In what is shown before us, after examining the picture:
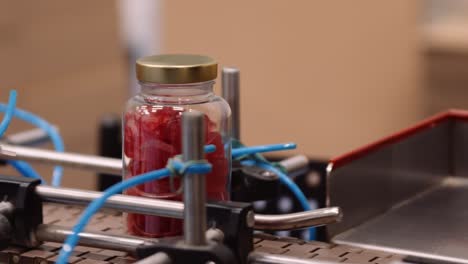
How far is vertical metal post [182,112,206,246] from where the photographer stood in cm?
66

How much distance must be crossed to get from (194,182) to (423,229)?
32 centimetres

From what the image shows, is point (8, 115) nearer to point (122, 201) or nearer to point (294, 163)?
point (122, 201)

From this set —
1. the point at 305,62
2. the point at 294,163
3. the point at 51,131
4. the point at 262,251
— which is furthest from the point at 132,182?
the point at 305,62

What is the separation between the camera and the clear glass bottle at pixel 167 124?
0.76 metres

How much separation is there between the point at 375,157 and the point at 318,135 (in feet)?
6.88

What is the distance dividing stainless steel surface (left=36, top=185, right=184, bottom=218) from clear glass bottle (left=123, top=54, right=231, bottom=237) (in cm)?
2

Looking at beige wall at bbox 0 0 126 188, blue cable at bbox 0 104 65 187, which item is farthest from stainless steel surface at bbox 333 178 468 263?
beige wall at bbox 0 0 126 188

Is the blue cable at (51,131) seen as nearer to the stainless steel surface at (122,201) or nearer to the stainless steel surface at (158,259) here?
the stainless steel surface at (122,201)

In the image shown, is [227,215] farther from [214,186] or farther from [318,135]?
[318,135]

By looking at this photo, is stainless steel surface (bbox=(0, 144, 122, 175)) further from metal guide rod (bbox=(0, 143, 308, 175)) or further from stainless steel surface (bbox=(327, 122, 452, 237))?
stainless steel surface (bbox=(327, 122, 452, 237))

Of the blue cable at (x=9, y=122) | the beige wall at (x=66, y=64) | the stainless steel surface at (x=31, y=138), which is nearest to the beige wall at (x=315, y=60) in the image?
the beige wall at (x=66, y=64)

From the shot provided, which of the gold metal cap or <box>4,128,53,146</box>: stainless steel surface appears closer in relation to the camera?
the gold metal cap

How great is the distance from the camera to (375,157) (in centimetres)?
96

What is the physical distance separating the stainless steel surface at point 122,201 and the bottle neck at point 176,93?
0.28 ft
